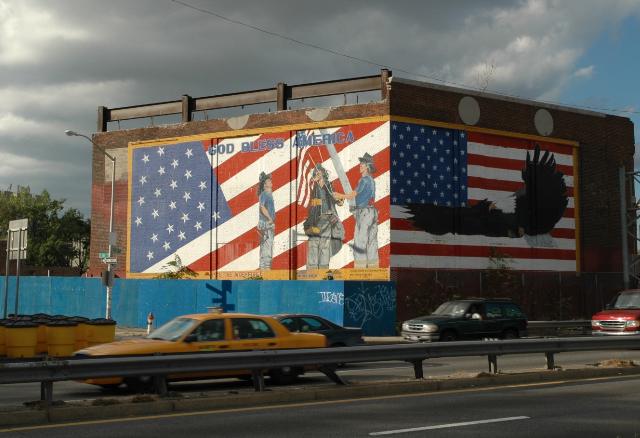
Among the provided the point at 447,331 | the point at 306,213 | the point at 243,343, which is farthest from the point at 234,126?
the point at 243,343

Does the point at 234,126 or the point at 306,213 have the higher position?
the point at 234,126

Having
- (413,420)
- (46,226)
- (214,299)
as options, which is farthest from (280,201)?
(46,226)

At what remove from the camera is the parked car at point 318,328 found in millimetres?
18875

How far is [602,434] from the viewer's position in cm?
945

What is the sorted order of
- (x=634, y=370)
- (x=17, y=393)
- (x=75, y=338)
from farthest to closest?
(x=75, y=338) → (x=634, y=370) → (x=17, y=393)

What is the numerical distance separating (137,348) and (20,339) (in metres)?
7.20

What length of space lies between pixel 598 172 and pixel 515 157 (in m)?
5.99

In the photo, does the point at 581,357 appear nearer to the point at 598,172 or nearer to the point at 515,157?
the point at 515,157

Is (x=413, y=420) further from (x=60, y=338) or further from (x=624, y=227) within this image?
(x=624, y=227)

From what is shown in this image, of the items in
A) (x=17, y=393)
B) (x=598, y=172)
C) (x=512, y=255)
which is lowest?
(x=17, y=393)

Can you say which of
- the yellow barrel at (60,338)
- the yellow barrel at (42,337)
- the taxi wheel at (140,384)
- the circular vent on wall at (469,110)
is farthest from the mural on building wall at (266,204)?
the taxi wheel at (140,384)

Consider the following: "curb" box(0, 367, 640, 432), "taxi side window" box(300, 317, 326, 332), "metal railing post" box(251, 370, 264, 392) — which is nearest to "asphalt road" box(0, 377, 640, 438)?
"curb" box(0, 367, 640, 432)

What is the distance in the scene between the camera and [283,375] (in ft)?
49.0

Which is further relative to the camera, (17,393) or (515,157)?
(515,157)
